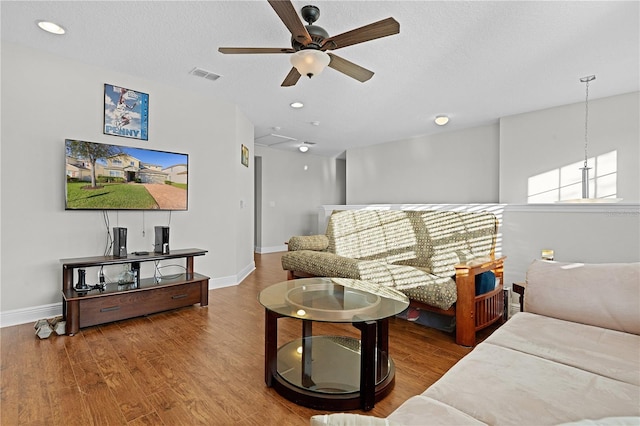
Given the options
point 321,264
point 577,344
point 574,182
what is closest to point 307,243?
point 321,264

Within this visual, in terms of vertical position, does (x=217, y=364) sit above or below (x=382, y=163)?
below

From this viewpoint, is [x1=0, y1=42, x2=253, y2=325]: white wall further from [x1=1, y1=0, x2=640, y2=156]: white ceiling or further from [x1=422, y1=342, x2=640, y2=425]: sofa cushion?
[x1=422, y1=342, x2=640, y2=425]: sofa cushion

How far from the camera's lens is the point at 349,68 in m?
2.34

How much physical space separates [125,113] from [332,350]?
3207mm

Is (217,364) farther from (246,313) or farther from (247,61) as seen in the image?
(247,61)

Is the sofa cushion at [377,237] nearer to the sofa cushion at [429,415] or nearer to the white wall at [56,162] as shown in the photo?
the white wall at [56,162]

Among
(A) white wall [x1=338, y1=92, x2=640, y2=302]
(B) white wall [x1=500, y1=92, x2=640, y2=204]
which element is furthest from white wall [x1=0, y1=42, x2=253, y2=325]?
(B) white wall [x1=500, y1=92, x2=640, y2=204]

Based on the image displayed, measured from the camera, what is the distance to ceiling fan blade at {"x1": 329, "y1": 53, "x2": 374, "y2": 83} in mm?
2221

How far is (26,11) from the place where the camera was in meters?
2.28

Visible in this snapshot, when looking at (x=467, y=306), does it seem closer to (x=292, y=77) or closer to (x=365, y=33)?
(x=365, y=33)

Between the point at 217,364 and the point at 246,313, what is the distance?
1.04 meters

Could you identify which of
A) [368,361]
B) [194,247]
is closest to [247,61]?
[194,247]

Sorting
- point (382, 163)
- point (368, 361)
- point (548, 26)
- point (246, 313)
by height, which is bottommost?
point (246, 313)

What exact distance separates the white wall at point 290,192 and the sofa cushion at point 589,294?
5866mm
